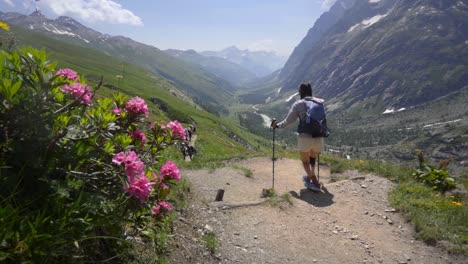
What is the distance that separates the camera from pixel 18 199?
3402 mm

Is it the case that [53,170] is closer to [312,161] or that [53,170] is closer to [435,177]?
[312,161]

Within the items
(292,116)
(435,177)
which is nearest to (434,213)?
(435,177)

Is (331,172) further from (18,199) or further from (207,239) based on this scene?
(18,199)

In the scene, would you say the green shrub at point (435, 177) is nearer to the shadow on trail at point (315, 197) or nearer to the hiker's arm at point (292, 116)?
the shadow on trail at point (315, 197)

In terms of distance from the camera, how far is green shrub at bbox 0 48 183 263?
10.4 feet

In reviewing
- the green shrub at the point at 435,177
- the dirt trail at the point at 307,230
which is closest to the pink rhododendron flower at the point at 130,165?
the dirt trail at the point at 307,230

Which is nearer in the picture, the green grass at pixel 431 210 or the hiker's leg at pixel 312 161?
the green grass at pixel 431 210

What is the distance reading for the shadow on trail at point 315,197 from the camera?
10.2 meters

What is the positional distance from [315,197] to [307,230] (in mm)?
2281

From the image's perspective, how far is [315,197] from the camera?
10.7 m

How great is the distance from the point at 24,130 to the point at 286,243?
5.93 metres

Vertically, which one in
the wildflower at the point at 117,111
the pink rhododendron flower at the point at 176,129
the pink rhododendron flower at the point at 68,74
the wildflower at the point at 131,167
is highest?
the pink rhododendron flower at the point at 68,74

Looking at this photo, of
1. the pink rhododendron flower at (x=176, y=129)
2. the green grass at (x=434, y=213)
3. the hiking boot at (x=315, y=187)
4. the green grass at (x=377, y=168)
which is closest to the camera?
the pink rhododendron flower at (x=176, y=129)

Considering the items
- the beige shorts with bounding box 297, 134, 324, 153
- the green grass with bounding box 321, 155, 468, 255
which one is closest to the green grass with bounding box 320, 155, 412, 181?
the green grass with bounding box 321, 155, 468, 255
